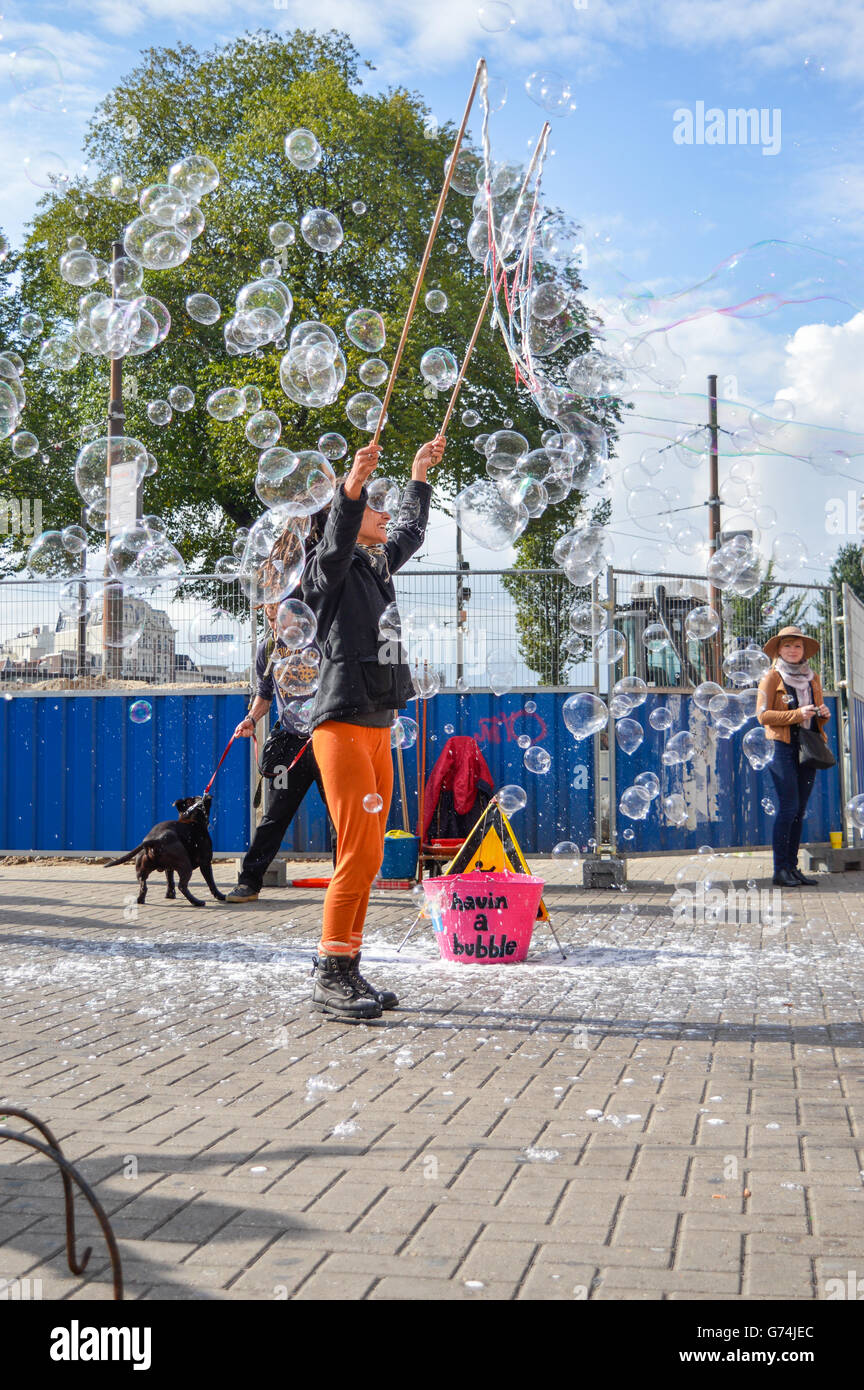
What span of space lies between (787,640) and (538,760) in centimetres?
224

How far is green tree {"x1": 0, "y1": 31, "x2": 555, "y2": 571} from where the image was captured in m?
23.7

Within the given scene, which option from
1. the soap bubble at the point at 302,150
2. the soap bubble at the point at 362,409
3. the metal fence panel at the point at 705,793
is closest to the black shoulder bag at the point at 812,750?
the metal fence panel at the point at 705,793

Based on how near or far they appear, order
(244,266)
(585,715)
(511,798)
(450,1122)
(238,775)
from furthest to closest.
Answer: (244,266)
(238,775)
(585,715)
(511,798)
(450,1122)

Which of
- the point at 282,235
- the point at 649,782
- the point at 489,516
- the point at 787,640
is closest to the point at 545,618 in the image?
the point at 649,782

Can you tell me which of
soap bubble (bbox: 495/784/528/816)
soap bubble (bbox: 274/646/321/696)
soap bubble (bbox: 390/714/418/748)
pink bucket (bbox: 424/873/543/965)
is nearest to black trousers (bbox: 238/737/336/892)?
soap bubble (bbox: 390/714/418/748)

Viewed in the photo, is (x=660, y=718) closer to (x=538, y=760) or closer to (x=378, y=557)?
(x=538, y=760)

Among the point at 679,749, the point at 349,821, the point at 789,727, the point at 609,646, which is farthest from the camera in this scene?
the point at 679,749

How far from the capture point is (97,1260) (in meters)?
2.61

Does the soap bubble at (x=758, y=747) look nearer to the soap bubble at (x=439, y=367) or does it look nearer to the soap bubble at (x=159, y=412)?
the soap bubble at (x=439, y=367)

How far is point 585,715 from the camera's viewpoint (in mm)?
9094

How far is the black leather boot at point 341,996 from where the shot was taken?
4922 millimetres

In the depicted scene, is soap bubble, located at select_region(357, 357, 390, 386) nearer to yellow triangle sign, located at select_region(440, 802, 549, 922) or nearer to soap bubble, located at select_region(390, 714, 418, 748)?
soap bubble, located at select_region(390, 714, 418, 748)

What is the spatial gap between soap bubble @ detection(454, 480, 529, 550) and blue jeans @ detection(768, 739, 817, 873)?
3.36 m
